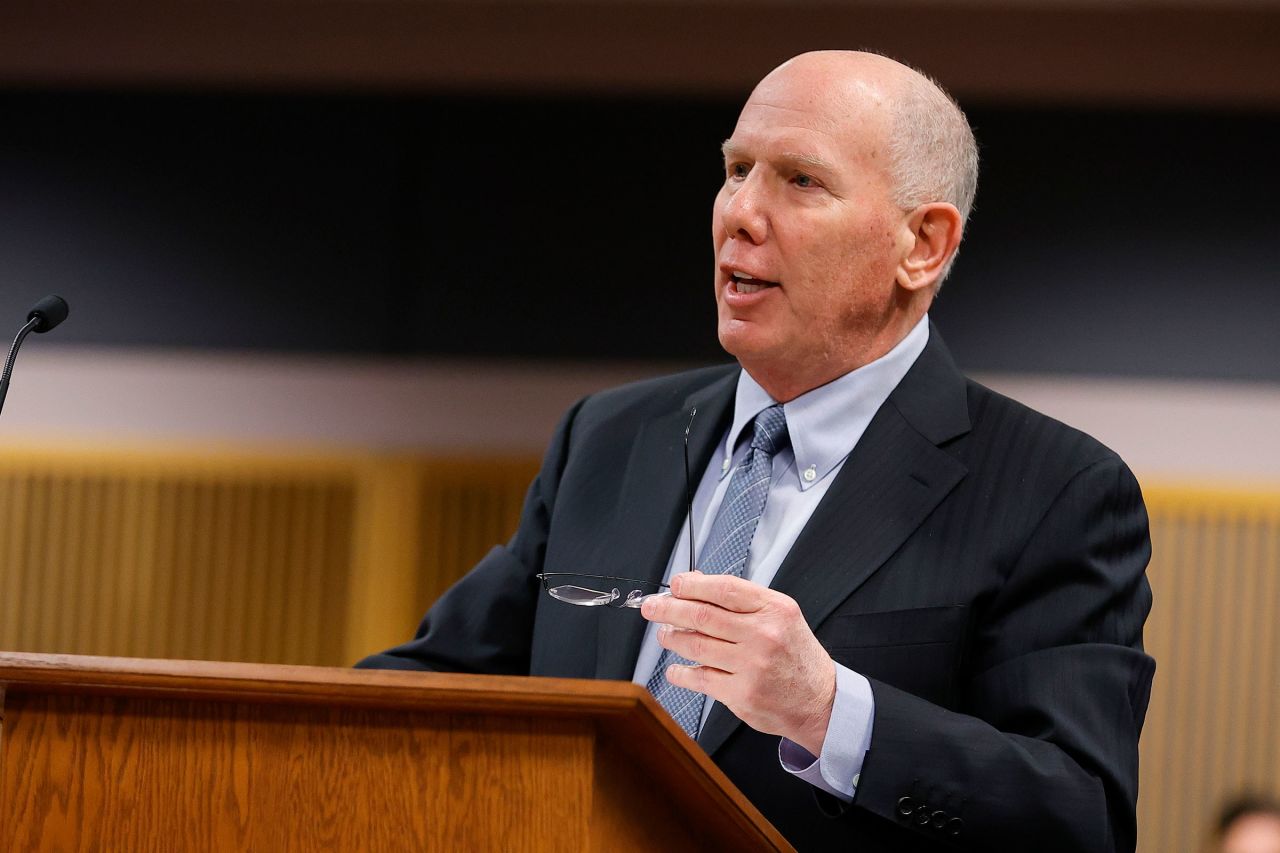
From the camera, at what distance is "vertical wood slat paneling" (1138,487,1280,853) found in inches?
156

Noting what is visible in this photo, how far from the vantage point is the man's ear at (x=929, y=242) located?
1.82 m

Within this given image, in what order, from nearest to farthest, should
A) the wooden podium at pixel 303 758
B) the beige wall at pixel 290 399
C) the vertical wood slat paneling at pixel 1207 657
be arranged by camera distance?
the wooden podium at pixel 303 758
the vertical wood slat paneling at pixel 1207 657
the beige wall at pixel 290 399

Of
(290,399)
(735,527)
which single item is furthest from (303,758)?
(290,399)

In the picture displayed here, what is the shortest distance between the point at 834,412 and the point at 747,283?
187mm

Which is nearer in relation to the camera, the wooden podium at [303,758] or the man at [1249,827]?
the wooden podium at [303,758]

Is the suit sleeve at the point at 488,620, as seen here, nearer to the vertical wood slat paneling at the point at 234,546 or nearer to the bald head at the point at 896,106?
the bald head at the point at 896,106

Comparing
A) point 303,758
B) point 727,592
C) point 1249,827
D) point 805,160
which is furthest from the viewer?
point 1249,827

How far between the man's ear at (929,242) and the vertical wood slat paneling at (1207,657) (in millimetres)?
2432

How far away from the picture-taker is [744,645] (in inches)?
49.9

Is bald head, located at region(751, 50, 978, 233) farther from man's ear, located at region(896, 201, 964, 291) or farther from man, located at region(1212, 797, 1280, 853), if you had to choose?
man, located at region(1212, 797, 1280, 853)

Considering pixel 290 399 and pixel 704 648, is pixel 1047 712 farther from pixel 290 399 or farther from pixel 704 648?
pixel 290 399

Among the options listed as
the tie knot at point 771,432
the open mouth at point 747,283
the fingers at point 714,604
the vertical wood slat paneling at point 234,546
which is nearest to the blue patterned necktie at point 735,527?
the tie knot at point 771,432

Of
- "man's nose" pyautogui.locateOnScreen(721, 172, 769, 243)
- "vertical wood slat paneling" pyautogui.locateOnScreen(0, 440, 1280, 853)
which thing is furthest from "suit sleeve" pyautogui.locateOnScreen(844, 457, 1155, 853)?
"vertical wood slat paneling" pyautogui.locateOnScreen(0, 440, 1280, 853)

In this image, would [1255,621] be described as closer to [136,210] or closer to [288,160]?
[288,160]
